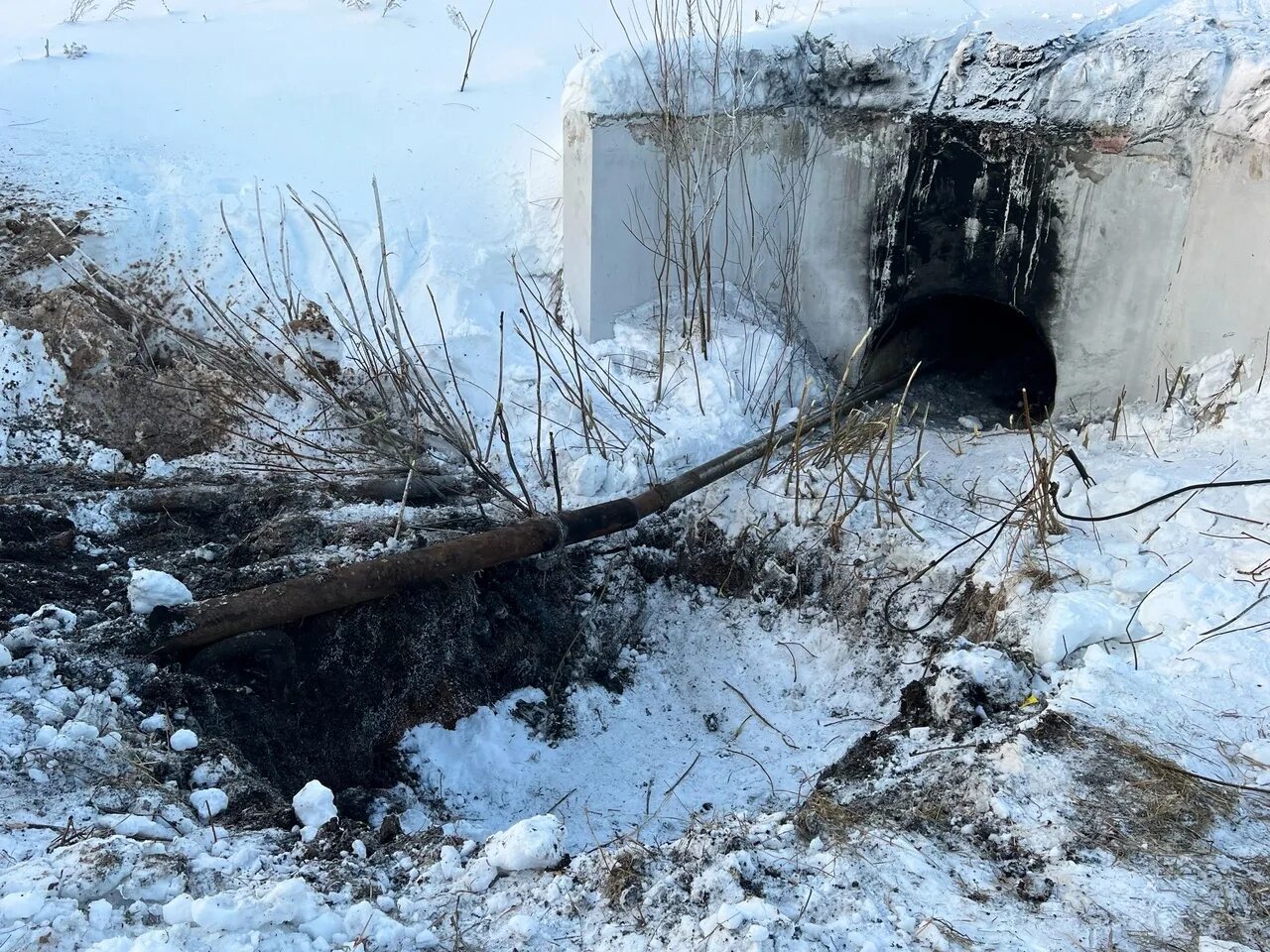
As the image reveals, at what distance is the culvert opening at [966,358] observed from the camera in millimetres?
7258

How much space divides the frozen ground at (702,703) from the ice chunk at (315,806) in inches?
2.1

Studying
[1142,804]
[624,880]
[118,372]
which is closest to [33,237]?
[118,372]

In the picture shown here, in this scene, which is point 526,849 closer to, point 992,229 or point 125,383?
point 125,383

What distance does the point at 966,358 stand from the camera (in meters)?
7.99

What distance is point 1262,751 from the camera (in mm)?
3346

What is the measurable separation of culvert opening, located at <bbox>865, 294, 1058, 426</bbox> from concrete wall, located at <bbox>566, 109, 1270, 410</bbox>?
503mm

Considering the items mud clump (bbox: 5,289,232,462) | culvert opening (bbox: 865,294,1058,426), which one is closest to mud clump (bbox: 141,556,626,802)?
mud clump (bbox: 5,289,232,462)

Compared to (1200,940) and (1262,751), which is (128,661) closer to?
(1200,940)

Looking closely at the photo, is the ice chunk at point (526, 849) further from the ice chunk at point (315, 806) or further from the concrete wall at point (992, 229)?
the concrete wall at point (992, 229)

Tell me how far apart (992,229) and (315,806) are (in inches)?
212

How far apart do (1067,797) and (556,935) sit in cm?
179

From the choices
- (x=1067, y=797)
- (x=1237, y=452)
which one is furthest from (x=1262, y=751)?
(x=1237, y=452)

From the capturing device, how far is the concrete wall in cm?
555

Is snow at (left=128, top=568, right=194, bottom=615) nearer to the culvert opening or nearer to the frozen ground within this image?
the frozen ground
